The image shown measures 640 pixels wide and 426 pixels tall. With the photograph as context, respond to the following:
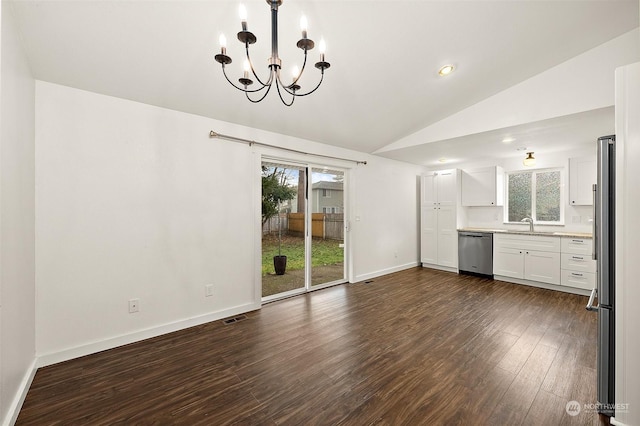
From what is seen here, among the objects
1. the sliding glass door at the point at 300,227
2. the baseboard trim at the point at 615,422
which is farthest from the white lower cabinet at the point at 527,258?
the baseboard trim at the point at 615,422

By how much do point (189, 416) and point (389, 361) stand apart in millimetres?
1537

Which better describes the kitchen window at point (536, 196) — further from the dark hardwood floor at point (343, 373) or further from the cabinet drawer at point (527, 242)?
the dark hardwood floor at point (343, 373)

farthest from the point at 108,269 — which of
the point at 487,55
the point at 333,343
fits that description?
the point at 487,55

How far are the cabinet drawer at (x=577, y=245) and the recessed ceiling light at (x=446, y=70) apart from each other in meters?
3.37

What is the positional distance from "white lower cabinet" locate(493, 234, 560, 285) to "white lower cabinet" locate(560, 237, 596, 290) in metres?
0.08

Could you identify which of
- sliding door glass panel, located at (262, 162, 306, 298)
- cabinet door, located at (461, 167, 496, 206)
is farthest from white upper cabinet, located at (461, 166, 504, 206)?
sliding door glass panel, located at (262, 162, 306, 298)

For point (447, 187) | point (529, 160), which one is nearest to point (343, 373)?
point (447, 187)

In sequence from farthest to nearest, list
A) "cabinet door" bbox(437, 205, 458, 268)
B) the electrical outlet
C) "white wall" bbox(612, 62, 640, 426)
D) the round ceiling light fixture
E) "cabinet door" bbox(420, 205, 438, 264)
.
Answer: "cabinet door" bbox(420, 205, 438, 264), "cabinet door" bbox(437, 205, 458, 268), the round ceiling light fixture, the electrical outlet, "white wall" bbox(612, 62, 640, 426)

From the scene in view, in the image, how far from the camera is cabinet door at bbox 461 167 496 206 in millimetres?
5156

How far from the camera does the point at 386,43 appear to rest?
7.84 feet

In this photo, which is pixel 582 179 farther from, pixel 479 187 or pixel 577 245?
pixel 479 187

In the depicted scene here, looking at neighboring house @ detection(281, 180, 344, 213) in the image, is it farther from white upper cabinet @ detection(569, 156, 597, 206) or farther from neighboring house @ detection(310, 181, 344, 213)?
white upper cabinet @ detection(569, 156, 597, 206)

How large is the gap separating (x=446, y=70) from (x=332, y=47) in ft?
4.42

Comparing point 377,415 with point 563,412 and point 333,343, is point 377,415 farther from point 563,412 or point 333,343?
point 563,412
